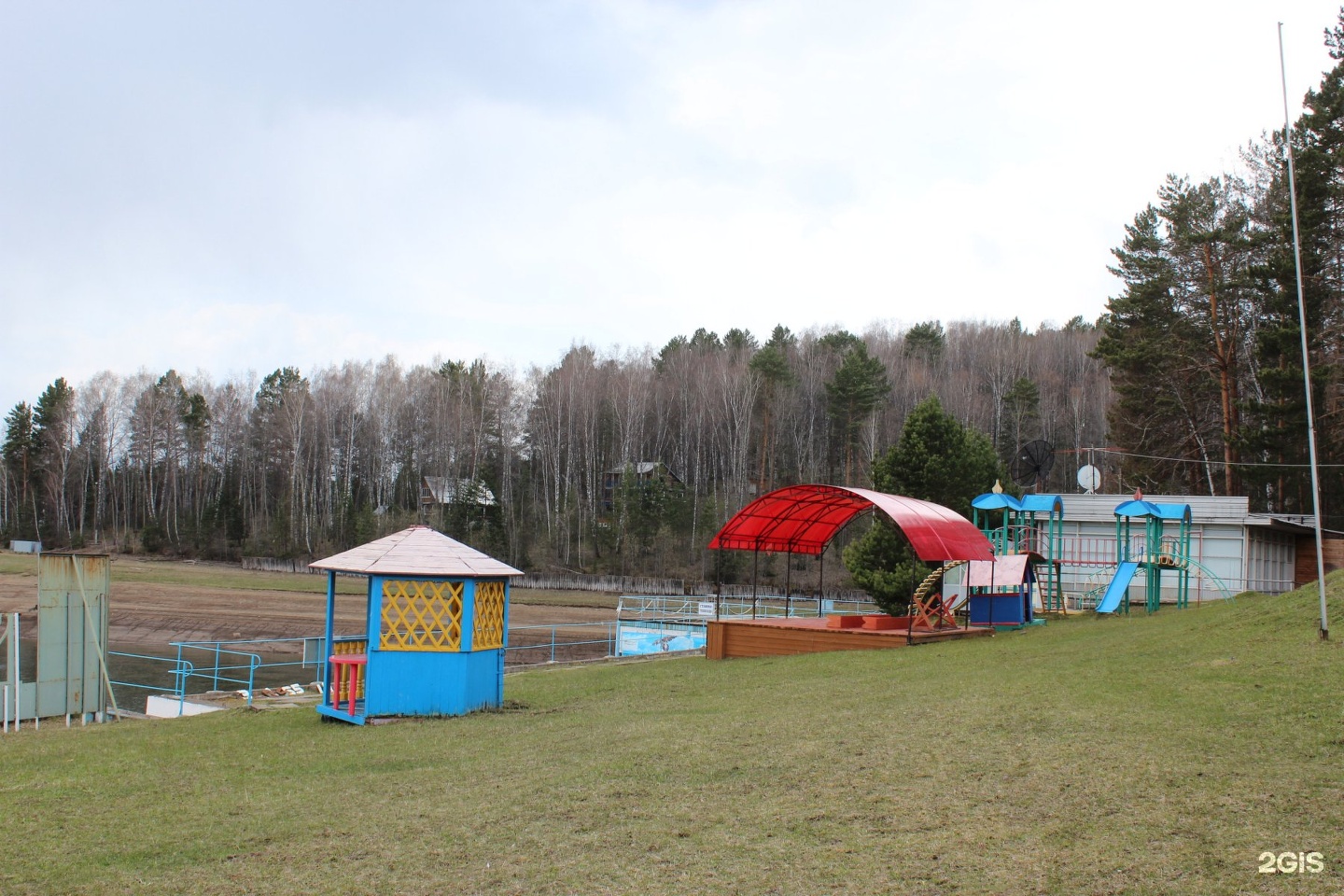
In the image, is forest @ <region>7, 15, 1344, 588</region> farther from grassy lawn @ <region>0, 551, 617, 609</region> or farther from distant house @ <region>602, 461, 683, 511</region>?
grassy lawn @ <region>0, 551, 617, 609</region>

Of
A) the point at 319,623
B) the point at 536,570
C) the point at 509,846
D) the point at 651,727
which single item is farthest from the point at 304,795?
the point at 536,570

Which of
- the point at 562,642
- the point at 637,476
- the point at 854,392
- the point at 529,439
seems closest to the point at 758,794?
the point at 562,642

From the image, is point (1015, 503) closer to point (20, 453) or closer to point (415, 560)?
point (415, 560)

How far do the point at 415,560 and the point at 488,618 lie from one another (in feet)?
4.22

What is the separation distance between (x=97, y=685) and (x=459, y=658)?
23.8 ft

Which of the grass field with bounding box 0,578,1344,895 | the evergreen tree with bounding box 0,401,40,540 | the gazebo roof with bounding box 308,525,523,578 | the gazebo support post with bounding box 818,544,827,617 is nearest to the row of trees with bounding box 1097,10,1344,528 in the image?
the gazebo support post with bounding box 818,544,827,617

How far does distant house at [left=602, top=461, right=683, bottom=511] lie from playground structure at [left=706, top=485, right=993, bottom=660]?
40.7 meters

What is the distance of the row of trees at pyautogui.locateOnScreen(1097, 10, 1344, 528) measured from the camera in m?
31.1

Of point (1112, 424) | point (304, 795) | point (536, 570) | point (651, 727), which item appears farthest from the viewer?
point (536, 570)

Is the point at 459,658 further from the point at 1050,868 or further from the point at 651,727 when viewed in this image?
the point at 1050,868

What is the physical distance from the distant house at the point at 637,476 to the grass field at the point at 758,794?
5340cm

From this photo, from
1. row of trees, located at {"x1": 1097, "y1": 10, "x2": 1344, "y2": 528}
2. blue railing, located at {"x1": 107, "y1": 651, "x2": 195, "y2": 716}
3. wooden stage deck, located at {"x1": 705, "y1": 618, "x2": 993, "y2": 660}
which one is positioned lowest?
blue railing, located at {"x1": 107, "y1": 651, "x2": 195, "y2": 716}

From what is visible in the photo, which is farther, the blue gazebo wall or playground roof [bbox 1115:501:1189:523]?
playground roof [bbox 1115:501:1189:523]

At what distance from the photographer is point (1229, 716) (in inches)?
329
